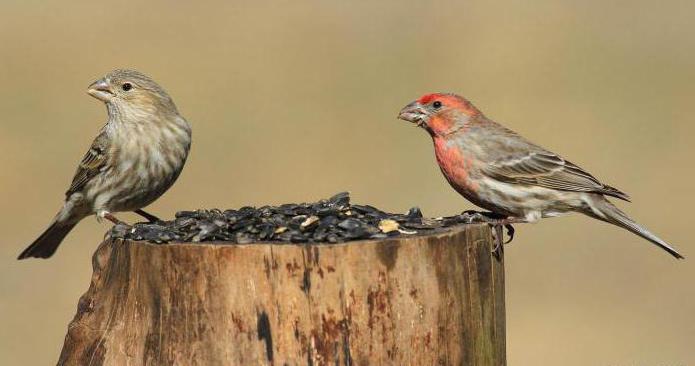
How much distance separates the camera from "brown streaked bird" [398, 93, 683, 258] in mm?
8961

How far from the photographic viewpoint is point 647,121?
19.2m

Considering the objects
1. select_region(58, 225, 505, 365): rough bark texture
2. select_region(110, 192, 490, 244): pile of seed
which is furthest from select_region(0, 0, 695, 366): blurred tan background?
select_region(58, 225, 505, 365): rough bark texture

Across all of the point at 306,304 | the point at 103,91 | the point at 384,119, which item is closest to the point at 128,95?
the point at 103,91

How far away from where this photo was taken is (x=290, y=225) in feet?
20.2

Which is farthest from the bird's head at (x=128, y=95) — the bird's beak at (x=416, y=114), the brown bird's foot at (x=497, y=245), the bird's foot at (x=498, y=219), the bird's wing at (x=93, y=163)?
the brown bird's foot at (x=497, y=245)

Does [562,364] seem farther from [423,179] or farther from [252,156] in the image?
[252,156]

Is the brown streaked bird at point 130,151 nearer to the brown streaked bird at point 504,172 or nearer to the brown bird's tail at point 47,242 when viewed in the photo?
the brown bird's tail at point 47,242

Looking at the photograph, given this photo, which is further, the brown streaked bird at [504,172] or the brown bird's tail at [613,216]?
the brown bird's tail at [613,216]

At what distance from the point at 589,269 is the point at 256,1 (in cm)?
1207

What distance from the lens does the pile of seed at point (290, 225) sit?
5.89 m

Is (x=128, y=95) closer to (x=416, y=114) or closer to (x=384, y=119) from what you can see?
(x=416, y=114)

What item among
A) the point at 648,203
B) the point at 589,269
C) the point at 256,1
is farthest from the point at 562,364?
the point at 256,1

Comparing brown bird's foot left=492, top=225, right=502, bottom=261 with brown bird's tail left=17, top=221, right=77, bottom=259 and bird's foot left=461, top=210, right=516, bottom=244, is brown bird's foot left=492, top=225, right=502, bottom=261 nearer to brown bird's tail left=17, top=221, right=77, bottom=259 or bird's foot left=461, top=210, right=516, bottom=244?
bird's foot left=461, top=210, right=516, bottom=244

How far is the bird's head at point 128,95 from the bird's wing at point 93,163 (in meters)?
0.27
